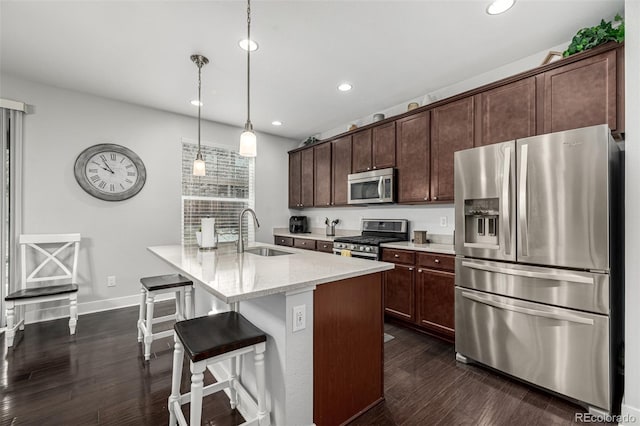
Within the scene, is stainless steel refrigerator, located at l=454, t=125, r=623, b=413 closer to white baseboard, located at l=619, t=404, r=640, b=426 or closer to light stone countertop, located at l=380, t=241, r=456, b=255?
white baseboard, located at l=619, t=404, r=640, b=426

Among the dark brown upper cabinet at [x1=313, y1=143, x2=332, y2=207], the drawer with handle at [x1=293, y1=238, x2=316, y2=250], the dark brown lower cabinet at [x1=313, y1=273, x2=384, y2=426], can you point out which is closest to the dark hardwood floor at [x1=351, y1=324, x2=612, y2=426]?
the dark brown lower cabinet at [x1=313, y1=273, x2=384, y2=426]

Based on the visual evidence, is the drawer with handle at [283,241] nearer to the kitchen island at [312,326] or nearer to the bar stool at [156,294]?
the bar stool at [156,294]

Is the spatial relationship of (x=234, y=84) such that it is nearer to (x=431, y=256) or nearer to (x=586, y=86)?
(x=431, y=256)

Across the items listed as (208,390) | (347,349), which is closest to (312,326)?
(347,349)

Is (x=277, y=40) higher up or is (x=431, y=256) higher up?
(x=277, y=40)

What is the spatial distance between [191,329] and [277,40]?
7.40 feet

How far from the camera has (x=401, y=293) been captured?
3.06 m

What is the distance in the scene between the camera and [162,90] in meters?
3.32

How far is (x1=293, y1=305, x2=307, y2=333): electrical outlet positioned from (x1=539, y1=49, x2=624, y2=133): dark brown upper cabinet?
7.93 ft

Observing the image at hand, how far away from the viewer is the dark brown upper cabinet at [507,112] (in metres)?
2.40

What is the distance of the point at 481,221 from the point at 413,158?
1240mm

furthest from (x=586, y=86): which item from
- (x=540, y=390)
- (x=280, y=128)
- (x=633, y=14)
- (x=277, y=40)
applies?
(x=280, y=128)

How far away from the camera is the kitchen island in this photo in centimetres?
141

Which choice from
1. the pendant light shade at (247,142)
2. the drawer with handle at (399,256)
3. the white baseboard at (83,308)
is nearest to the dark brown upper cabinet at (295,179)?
the drawer with handle at (399,256)
